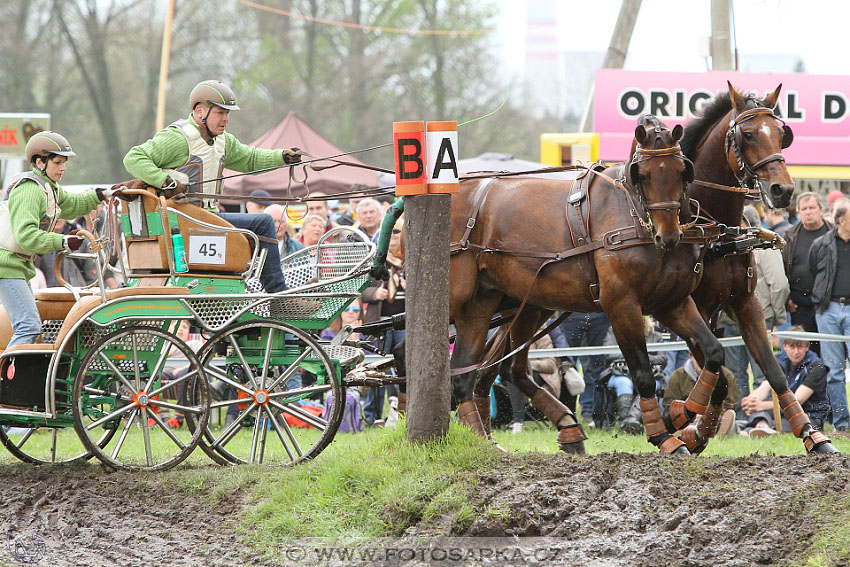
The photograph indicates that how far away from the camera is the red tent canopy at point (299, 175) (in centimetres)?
1827

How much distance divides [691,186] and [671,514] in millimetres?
3046

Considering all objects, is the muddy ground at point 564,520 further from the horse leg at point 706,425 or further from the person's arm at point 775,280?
the person's arm at point 775,280

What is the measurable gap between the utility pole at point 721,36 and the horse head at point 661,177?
9.02 metres

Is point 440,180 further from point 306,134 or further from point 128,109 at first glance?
point 128,109

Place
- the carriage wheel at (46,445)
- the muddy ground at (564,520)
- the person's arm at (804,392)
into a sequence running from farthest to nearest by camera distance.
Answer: the person's arm at (804,392) → the carriage wheel at (46,445) → the muddy ground at (564,520)

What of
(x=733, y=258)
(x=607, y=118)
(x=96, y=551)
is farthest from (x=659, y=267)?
(x=607, y=118)

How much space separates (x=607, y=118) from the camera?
52.5 feet

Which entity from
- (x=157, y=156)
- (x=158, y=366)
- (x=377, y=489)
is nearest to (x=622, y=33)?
(x=157, y=156)

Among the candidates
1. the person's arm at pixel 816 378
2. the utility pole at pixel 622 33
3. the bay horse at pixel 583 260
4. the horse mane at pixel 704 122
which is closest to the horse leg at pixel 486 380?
the bay horse at pixel 583 260

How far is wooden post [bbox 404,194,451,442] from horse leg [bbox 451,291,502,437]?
1224 millimetres

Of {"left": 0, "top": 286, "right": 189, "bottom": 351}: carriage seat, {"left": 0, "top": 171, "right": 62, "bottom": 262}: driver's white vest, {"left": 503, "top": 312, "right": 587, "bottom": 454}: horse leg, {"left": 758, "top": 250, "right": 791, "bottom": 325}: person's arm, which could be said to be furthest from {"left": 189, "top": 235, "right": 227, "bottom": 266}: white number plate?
{"left": 758, "top": 250, "right": 791, "bottom": 325}: person's arm

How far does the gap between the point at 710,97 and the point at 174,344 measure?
33.3 ft

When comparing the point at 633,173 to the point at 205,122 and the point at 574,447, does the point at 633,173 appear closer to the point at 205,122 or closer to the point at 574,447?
the point at 574,447

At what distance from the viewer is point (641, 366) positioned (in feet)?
25.0
